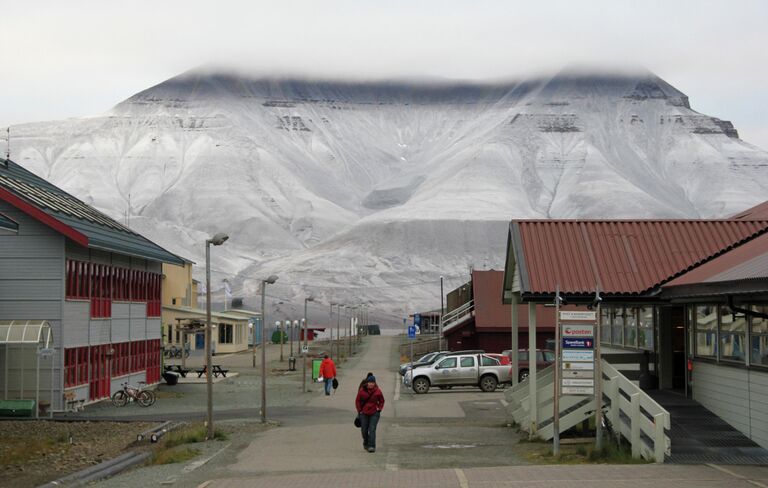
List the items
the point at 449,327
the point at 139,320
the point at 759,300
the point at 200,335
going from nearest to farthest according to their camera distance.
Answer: the point at 759,300
the point at 139,320
the point at 449,327
the point at 200,335

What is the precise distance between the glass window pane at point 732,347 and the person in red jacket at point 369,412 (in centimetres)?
703

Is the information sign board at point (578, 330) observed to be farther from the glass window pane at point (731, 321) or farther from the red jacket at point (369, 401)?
the red jacket at point (369, 401)

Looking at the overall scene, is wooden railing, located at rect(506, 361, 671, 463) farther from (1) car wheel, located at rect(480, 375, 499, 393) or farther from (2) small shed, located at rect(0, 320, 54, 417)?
(1) car wheel, located at rect(480, 375, 499, 393)

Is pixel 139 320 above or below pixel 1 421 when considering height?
above

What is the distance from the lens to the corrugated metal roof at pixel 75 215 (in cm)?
3528

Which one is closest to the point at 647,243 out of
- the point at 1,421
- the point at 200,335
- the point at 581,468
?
the point at 581,468

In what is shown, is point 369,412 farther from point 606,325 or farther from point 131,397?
point 131,397

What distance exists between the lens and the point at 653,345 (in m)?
26.9

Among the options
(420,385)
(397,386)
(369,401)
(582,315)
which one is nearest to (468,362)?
(420,385)

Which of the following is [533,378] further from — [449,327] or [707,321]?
[449,327]

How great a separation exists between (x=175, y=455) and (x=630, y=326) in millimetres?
12278

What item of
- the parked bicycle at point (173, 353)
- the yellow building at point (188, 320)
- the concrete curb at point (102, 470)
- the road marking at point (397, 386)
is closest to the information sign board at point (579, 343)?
the concrete curb at point (102, 470)

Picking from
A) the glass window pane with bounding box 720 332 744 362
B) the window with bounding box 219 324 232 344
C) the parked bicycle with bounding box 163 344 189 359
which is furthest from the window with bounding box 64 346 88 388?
the window with bounding box 219 324 232 344

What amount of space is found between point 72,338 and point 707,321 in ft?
68.4
